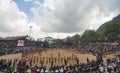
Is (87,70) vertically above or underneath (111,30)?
underneath

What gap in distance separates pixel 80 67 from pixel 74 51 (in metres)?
25.2

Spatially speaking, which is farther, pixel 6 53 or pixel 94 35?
pixel 94 35

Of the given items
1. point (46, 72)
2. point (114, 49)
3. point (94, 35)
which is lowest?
point (46, 72)

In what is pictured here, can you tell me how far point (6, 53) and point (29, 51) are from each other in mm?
6979

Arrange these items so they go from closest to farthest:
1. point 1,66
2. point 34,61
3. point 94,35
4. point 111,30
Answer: point 1,66 → point 34,61 → point 111,30 → point 94,35

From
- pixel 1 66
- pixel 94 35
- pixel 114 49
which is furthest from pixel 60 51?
pixel 94 35

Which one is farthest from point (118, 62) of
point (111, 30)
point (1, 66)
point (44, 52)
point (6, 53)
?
point (111, 30)

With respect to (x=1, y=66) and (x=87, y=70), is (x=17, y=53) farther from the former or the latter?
(x=87, y=70)

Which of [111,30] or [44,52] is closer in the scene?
[44,52]

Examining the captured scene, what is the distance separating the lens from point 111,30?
104 metres

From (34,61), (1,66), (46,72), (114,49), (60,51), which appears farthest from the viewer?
(60,51)

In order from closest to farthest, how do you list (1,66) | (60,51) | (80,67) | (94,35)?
(80,67)
(1,66)
(60,51)
(94,35)

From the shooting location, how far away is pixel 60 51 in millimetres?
58594

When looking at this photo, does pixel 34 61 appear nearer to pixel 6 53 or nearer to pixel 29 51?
pixel 29 51
